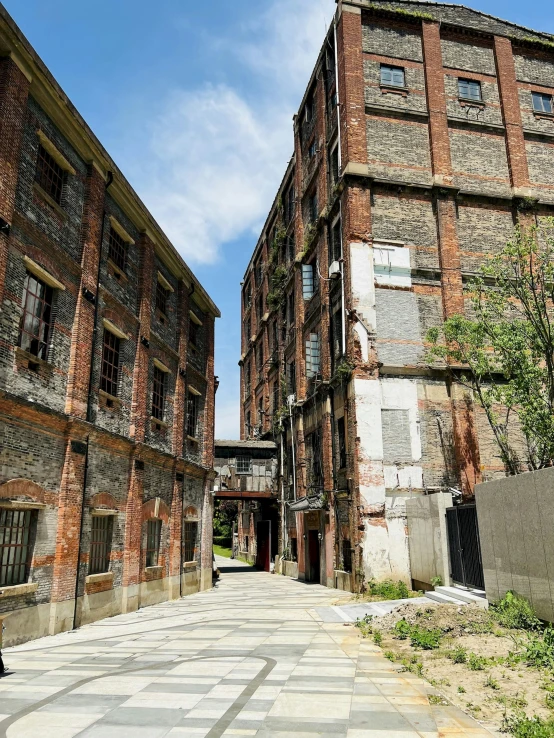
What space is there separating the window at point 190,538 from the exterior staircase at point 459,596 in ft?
28.2

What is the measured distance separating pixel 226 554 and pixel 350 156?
35913 mm

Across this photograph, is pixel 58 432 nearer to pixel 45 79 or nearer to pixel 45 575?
pixel 45 575

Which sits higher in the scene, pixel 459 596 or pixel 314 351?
pixel 314 351

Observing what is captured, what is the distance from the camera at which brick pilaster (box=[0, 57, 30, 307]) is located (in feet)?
34.7

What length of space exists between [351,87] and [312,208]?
623 centimetres

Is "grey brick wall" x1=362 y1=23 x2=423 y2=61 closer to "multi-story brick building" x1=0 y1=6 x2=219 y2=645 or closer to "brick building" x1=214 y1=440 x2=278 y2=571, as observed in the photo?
"multi-story brick building" x1=0 y1=6 x2=219 y2=645

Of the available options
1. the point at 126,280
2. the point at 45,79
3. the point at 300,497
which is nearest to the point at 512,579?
the point at 126,280

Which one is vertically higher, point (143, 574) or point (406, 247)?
point (406, 247)

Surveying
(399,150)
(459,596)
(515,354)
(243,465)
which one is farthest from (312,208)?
(459,596)

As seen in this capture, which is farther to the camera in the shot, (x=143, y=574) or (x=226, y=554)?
(x=226, y=554)

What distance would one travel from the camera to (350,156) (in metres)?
21.6

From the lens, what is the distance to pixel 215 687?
7.14 meters

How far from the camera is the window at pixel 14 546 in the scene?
10391 mm

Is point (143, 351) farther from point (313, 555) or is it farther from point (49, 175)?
point (313, 555)
